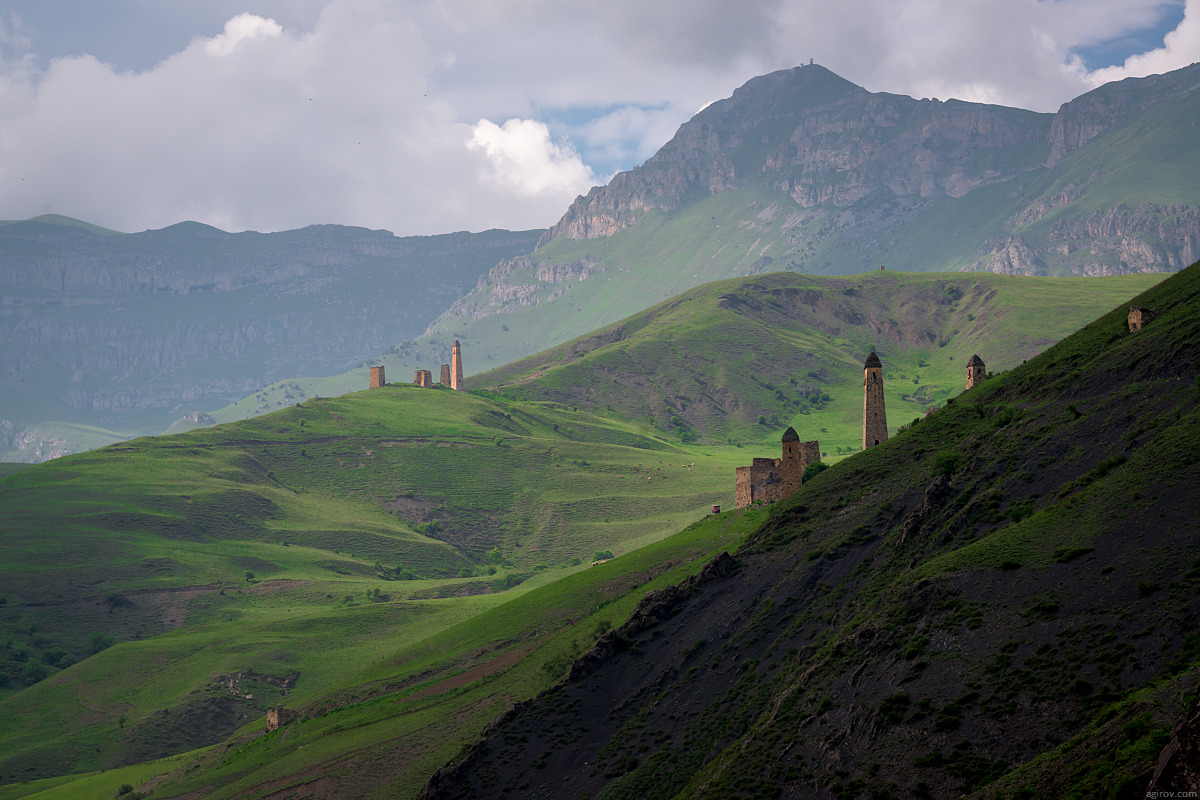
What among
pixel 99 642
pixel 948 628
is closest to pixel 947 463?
pixel 948 628

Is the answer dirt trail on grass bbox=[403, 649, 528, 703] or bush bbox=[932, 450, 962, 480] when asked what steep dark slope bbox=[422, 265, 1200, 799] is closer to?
bush bbox=[932, 450, 962, 480]

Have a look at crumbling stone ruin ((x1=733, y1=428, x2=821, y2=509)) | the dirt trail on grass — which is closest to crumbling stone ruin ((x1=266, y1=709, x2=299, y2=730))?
the dirt trail on grass

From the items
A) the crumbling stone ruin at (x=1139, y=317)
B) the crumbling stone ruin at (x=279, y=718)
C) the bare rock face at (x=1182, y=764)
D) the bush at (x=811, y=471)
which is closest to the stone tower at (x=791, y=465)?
the bush at (x=811, y=471)

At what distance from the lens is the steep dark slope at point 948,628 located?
42.3 m

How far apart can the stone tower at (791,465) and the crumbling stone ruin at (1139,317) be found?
106 feet

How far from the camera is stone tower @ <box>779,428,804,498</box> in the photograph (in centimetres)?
9912

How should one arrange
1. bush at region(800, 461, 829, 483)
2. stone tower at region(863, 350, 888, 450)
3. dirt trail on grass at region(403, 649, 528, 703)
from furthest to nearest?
dirt trail on grass at region(403, 649, 528, 703), stone tower at region(863, 350, 888, 450), bush at region(800, 461, 829, 483)

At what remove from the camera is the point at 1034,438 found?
6278 centimetres

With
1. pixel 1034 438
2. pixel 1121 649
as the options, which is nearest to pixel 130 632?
pixel 1034 438

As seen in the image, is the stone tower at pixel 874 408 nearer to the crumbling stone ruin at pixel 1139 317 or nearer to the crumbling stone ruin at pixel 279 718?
the crumbling stone ruin at pixel 1139 317

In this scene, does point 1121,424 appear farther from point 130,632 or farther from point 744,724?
point 130,632

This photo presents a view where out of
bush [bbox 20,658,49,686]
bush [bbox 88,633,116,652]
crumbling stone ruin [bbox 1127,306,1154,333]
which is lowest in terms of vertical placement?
bush [bbox 20,658,49,686]

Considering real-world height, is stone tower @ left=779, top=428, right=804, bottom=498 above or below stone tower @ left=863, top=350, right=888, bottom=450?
below

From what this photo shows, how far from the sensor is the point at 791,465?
99.8 meters
